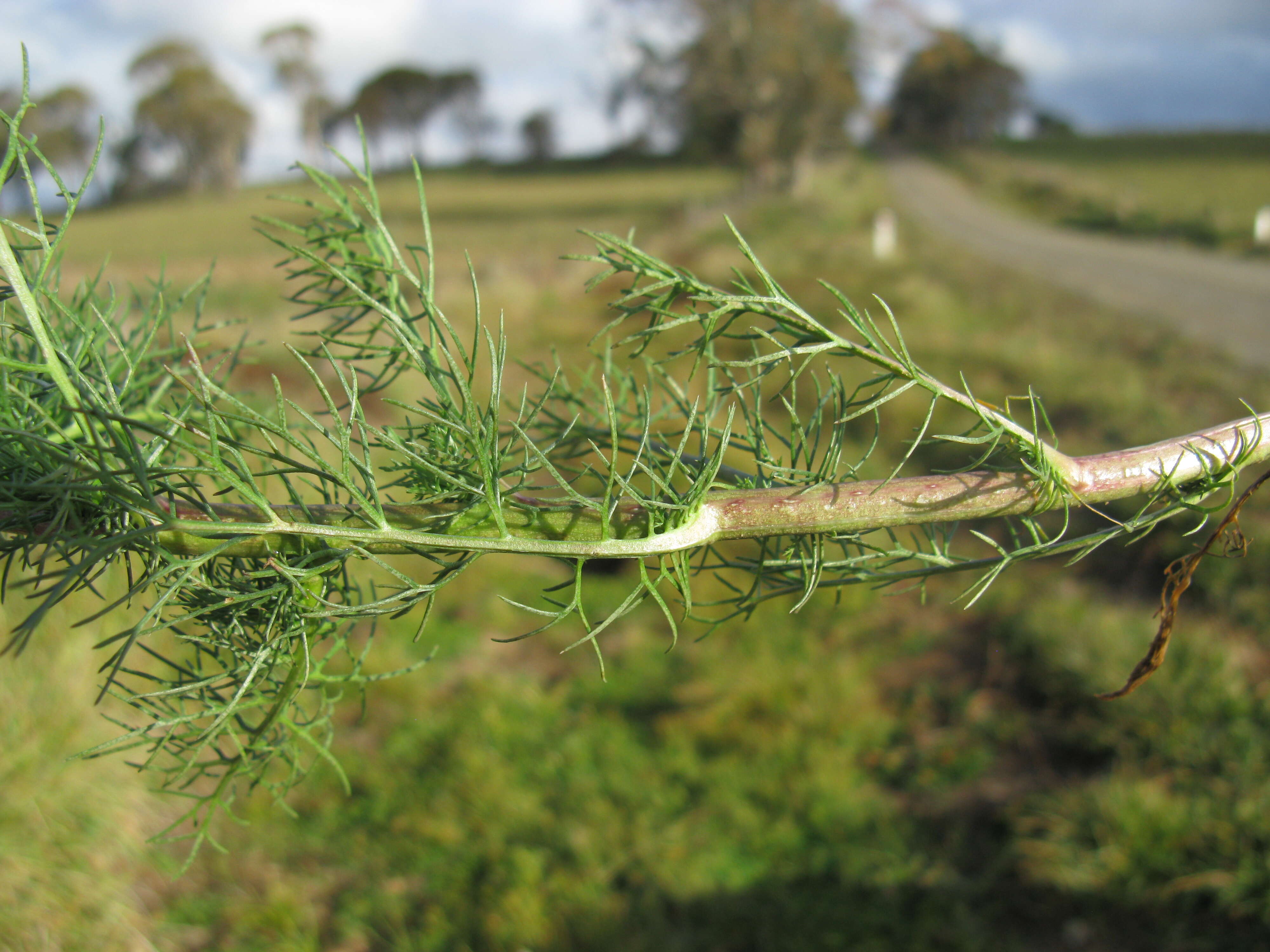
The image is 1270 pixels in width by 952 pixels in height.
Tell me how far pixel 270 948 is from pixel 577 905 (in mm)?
1217

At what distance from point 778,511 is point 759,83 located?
2813 cm

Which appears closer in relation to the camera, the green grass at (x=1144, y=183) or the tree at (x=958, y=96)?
the green grass at (x=1144, y=183)

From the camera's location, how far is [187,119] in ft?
137

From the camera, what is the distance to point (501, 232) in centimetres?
2673

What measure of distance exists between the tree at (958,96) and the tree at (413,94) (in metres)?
31.9

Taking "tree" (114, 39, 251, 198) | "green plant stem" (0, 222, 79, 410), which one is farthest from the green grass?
"tree" (114, 39, 251, 198)

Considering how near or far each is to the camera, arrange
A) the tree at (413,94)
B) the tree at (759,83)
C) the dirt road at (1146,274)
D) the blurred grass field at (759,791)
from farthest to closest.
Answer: the tree at (413,94)
the tree at (759,83)
the dirt road at (1146,274)
the blurred grass field at (759,791)

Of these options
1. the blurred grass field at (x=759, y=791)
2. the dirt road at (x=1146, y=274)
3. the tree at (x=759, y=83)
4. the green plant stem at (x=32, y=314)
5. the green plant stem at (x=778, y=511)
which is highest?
the tree at (x=759, y=83)

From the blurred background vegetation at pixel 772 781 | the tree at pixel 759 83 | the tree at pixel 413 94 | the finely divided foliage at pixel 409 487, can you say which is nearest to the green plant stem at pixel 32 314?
the finely divided foliage at pixel 409 487

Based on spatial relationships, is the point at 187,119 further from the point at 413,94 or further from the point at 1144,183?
the point at 1144,183

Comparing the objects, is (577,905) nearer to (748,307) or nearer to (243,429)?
(243,429)

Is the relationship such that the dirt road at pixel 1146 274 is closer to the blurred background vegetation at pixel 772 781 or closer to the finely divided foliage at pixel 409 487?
the blurred background vegetation at pixel 772 781

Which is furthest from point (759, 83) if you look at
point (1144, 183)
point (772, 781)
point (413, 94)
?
point (413, 94)

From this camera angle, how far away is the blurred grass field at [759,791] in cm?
297
